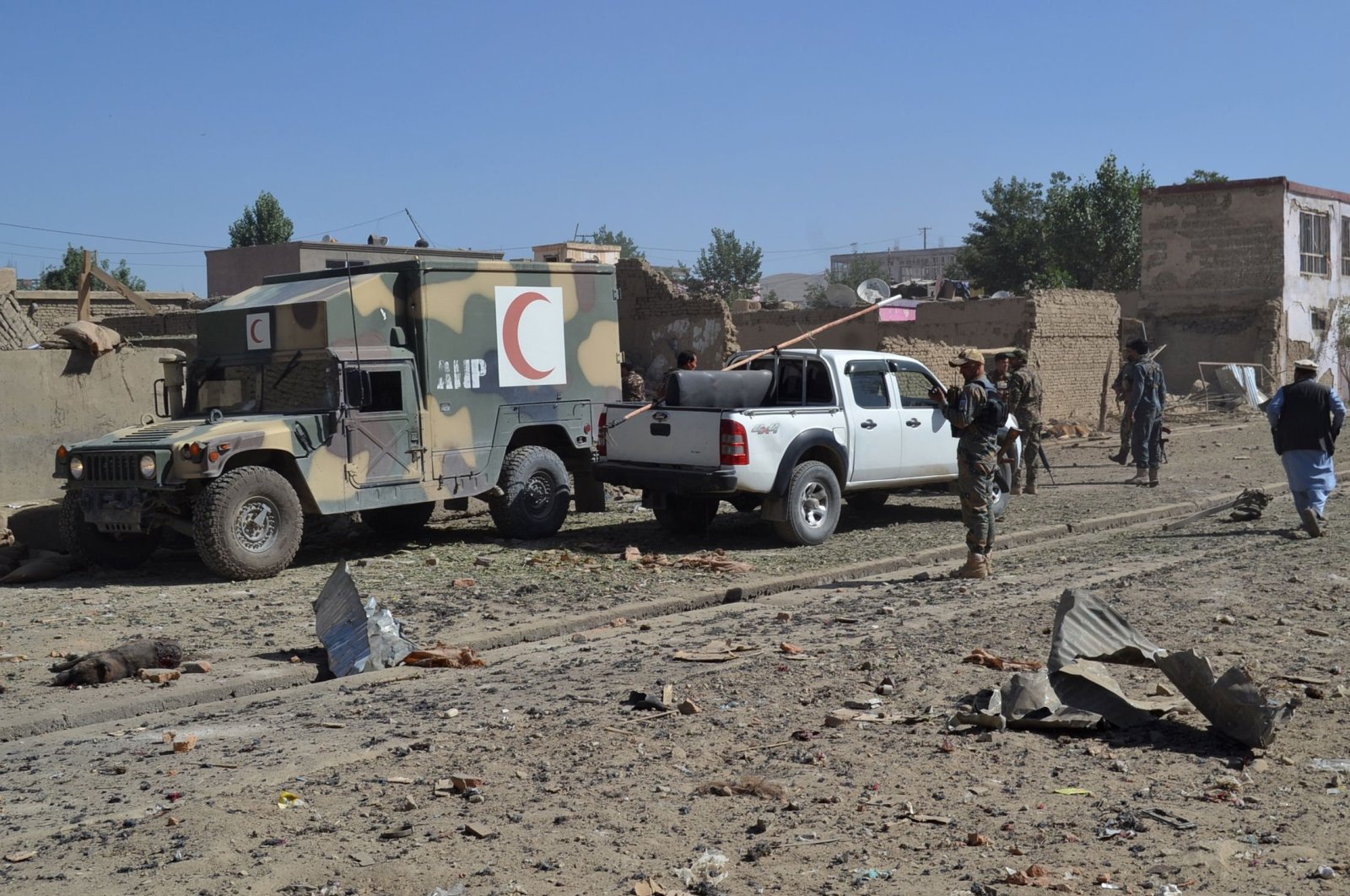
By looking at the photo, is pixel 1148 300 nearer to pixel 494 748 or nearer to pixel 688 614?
pixel 688 614

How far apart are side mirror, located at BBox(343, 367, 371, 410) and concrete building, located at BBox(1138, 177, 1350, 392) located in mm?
27309

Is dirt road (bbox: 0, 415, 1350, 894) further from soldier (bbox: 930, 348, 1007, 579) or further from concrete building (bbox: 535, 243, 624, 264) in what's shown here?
concrete building (bbox: 535, 243, 624, 264)

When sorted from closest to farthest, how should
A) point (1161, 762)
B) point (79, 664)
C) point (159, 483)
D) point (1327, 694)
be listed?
point (1161, 762), point (1327, 694), point (79, 664), point (159, 483)

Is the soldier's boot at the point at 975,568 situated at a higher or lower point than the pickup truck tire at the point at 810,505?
lower

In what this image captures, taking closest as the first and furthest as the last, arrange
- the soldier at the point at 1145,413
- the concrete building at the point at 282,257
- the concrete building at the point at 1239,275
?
the soldier at the point at 1145,413 → the concrete building at the point at 1239,275 → the concrete building at the point at 282,257

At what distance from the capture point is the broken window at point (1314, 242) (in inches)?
1359

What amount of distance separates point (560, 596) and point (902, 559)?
3.37m

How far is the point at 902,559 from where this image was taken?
11.8 metres

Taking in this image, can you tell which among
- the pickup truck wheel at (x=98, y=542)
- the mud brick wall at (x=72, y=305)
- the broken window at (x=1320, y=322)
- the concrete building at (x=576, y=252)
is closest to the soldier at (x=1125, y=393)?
the pickup truck wheel at (x=98, y=542)

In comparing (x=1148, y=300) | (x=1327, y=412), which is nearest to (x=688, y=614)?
(x=1327, y=412)

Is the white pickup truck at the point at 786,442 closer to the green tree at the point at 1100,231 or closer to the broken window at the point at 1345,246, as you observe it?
the broken window at the point at 1345,246

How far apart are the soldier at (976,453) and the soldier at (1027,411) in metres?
4.91

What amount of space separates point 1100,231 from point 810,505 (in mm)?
49977

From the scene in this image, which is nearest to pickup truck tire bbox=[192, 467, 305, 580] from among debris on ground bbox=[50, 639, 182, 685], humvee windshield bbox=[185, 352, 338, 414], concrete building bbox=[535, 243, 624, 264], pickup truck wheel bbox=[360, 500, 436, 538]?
humvee windshield bbox=[185, 352, 338, 414]
